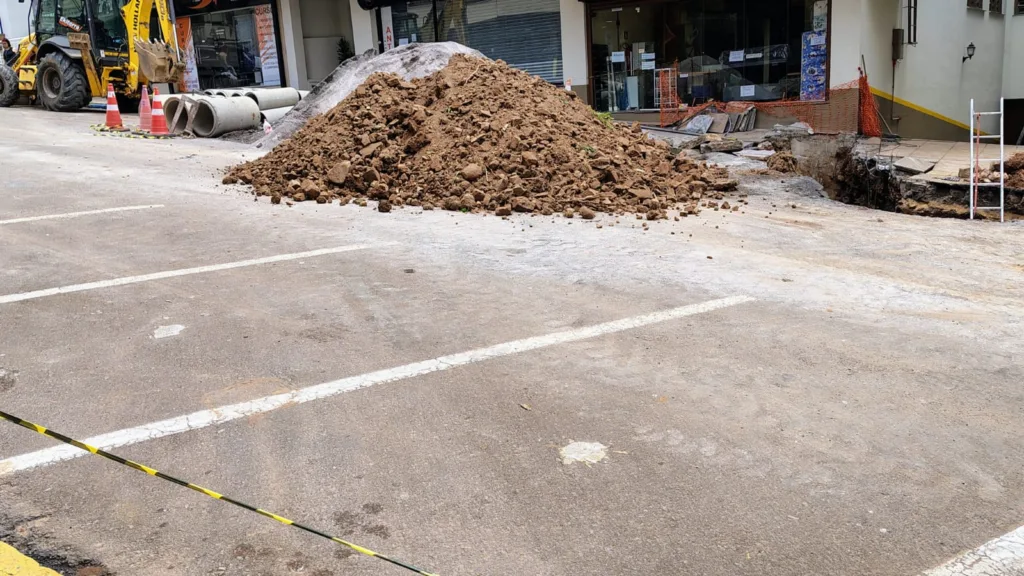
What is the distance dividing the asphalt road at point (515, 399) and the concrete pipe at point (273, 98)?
11658mm

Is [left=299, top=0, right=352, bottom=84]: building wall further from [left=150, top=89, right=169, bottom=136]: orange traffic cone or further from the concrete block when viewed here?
the concrete block

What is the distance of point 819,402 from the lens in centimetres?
473

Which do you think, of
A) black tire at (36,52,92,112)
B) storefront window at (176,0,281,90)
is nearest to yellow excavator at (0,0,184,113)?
black tire at (36,52,92,112)

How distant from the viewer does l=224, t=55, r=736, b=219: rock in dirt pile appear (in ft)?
34.5

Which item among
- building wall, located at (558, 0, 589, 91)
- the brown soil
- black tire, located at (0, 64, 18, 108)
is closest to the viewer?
the brown soil

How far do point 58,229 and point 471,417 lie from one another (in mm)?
6579

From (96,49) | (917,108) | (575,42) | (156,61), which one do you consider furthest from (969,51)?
(96,49)

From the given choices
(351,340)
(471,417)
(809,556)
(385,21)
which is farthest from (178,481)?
(385,21)

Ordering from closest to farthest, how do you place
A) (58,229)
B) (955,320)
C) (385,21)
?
(955,320)
(58,229)
(385,21)

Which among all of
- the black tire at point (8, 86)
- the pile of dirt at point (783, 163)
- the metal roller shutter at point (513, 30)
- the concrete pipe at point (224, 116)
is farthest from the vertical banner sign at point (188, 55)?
the pile of dirt at point (783, 163)

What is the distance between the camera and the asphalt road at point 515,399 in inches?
136

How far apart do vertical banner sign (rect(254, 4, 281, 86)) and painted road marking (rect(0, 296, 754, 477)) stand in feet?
84.1

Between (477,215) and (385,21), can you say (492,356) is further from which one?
(385,21)

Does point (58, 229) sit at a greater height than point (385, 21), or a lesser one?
lesser
